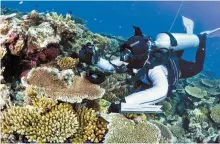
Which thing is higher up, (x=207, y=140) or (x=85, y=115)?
(x=85, y=115)

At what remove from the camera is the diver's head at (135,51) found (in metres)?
4.56

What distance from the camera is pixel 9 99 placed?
165 inches

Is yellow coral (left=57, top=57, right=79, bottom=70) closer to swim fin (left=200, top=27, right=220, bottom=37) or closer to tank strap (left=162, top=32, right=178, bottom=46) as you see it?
tank strap (left=162, top=32, right=178, bottom=46)

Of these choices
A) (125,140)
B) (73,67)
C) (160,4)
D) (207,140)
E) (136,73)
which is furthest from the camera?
(160,4)

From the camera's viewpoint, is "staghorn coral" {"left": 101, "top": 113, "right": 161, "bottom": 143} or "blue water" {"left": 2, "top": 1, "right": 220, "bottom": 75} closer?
"staghorn coral" {"left": 101, "top": 113, "right": 161, "bottom": 143}

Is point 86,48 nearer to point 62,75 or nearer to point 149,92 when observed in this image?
point 62,75

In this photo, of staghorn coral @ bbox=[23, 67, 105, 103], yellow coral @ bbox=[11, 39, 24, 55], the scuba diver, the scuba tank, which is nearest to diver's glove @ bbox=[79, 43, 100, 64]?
the scuba diver

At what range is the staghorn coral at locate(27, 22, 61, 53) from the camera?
15.9 ft

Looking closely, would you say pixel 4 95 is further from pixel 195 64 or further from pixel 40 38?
pixel 195 64

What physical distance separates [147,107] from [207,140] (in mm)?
2865

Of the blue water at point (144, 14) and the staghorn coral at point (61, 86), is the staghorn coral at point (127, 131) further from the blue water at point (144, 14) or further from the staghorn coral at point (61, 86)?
the blue water at point (144, 14)

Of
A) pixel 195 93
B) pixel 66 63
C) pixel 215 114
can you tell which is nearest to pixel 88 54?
pixel 66 63

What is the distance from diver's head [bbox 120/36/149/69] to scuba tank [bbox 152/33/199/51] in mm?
494

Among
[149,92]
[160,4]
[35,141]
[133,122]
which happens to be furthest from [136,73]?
[160,4]
